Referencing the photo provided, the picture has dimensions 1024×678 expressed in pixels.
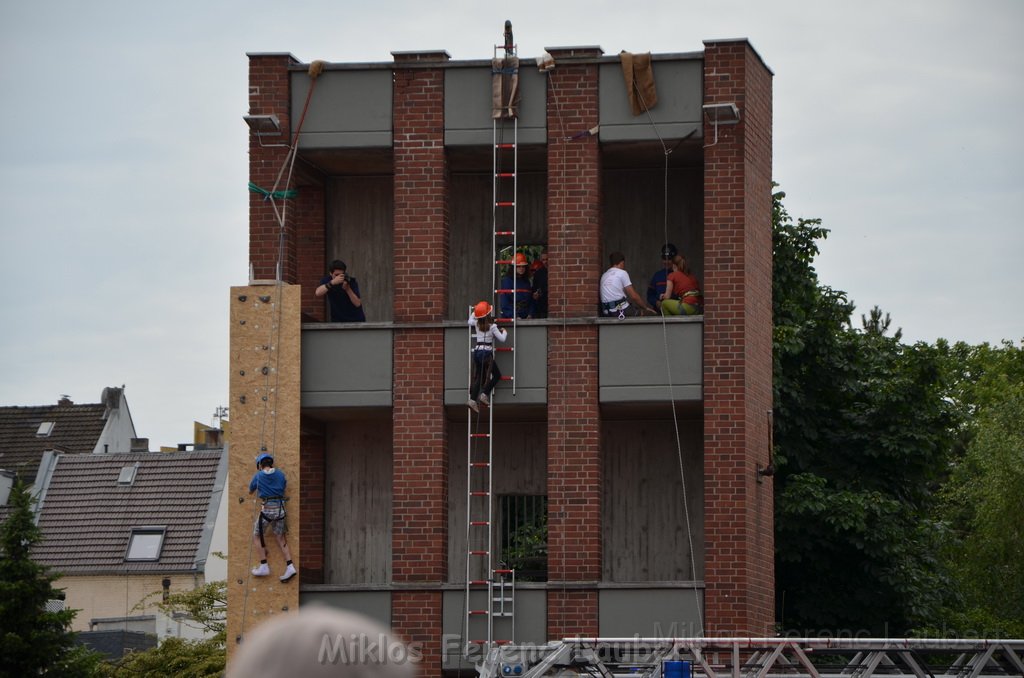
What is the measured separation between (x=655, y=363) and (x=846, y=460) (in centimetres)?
1299

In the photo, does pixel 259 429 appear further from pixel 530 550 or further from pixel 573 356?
pixel 530 550

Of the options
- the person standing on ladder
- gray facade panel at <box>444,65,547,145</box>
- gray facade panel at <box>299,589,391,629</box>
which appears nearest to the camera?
the person standing on ladder

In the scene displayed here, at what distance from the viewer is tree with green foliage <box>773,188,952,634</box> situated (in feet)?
117

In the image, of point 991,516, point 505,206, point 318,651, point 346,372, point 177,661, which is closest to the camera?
point 318,651

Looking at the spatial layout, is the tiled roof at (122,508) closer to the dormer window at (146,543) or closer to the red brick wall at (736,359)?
the dormer window at (146,543)

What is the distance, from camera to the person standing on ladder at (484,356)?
26109 mm

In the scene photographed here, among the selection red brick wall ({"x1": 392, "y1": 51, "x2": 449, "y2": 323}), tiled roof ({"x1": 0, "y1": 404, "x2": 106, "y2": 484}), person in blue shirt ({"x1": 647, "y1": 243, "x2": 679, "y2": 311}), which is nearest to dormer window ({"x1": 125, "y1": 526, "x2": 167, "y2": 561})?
tiled roof ({"x1": 0, "y1": 404, "x2": 106, "y2": 484})

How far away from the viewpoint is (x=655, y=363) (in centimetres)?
2625

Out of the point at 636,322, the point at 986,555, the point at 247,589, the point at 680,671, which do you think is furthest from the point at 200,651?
the point at 986,555

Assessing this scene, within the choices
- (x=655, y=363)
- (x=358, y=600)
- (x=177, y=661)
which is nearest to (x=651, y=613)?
(x=655, y=363)

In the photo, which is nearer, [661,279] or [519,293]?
[519,293]

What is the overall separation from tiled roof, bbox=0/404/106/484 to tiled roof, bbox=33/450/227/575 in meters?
3.95

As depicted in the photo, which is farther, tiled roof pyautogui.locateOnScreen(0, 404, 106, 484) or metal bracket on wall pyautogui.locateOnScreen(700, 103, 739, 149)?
tiled roof pyautogui.locateOnScreen(0, 404, 106, 484)

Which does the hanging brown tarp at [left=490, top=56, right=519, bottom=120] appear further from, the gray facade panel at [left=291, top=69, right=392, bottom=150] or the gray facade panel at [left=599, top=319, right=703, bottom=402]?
the gray facade panel at [left=599, top=319, right=703, bottom=402]
